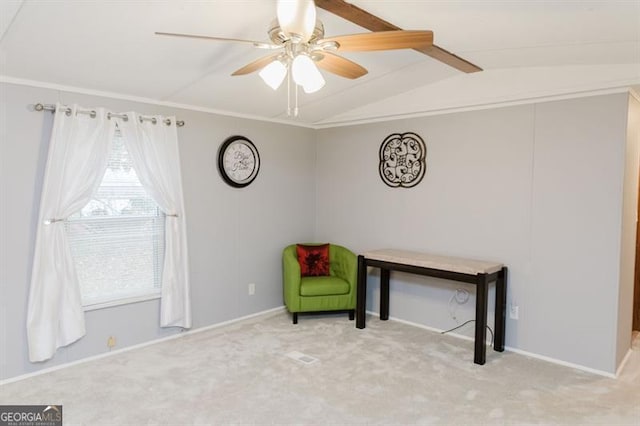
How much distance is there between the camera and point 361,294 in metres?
4.49

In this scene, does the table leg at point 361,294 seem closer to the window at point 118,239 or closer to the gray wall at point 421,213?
the gray wall at point 421,213

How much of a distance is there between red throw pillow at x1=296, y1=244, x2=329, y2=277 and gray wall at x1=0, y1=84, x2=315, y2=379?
0.35m

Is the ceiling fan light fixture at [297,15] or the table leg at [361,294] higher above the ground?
the ceiling fan light fixture at [297,15]

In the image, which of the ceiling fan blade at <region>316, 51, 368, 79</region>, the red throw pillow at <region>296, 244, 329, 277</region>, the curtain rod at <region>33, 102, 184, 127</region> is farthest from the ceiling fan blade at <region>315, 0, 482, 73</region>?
the red throw pillow at <region>296, 244, 329, 277</region>

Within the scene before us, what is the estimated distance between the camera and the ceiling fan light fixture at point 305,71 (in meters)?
2.03

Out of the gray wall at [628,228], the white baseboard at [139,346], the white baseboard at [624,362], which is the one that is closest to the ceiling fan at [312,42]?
the gray wall at [628,228]

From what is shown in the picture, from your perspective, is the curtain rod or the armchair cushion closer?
the curtain rod

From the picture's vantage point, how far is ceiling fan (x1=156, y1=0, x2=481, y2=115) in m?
Answer: 1.78

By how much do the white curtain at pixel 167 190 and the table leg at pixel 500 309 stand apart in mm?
2742

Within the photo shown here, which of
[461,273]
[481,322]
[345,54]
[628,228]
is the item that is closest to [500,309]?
[481,322]

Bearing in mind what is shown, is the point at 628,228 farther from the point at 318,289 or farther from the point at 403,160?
the point at 318,289

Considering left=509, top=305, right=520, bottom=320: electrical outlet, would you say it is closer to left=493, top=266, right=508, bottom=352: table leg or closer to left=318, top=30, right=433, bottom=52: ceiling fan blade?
left=493, top=266, right=508, bottom=352: table leg

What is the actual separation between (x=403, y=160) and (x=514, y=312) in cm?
180

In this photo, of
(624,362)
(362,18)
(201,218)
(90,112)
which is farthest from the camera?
(201,218)
